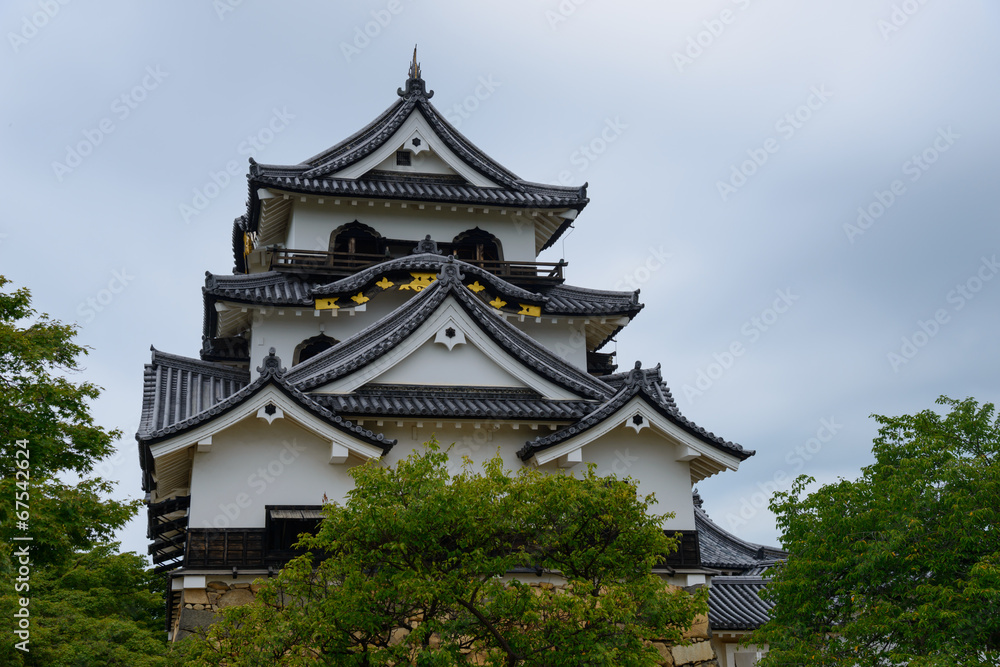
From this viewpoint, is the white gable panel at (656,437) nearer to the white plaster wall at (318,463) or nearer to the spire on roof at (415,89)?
the white plaster wall at (318,463)

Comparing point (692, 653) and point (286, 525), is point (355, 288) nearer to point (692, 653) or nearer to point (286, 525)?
point (286, 525)

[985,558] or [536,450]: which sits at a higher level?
[536,450]

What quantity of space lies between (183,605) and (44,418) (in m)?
3.72

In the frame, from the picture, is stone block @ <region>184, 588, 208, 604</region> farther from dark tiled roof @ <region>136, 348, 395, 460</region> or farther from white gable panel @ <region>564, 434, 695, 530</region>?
white gable panel @ <region>564, 434, 695, 530</region>

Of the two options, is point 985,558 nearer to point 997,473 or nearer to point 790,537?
point 997,473

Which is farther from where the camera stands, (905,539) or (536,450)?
(536,450)

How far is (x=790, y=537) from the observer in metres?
15.4

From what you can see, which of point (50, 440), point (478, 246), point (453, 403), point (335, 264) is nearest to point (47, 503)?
point (50, 440)

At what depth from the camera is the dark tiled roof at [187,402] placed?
1545 cm

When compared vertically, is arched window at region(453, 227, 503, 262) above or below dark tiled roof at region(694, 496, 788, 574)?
above

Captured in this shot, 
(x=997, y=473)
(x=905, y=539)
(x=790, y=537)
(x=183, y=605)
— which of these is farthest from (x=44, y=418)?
(x=997, y=473)

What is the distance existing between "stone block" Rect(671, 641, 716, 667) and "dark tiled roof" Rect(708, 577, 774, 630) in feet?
9.02

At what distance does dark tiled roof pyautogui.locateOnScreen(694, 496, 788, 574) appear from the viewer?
831 inches

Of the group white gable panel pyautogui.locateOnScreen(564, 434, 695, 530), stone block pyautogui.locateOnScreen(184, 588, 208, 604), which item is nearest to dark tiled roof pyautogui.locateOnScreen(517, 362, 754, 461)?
white gable panel pyautogui.locateOnScreen(564, 434, 695, 530)
